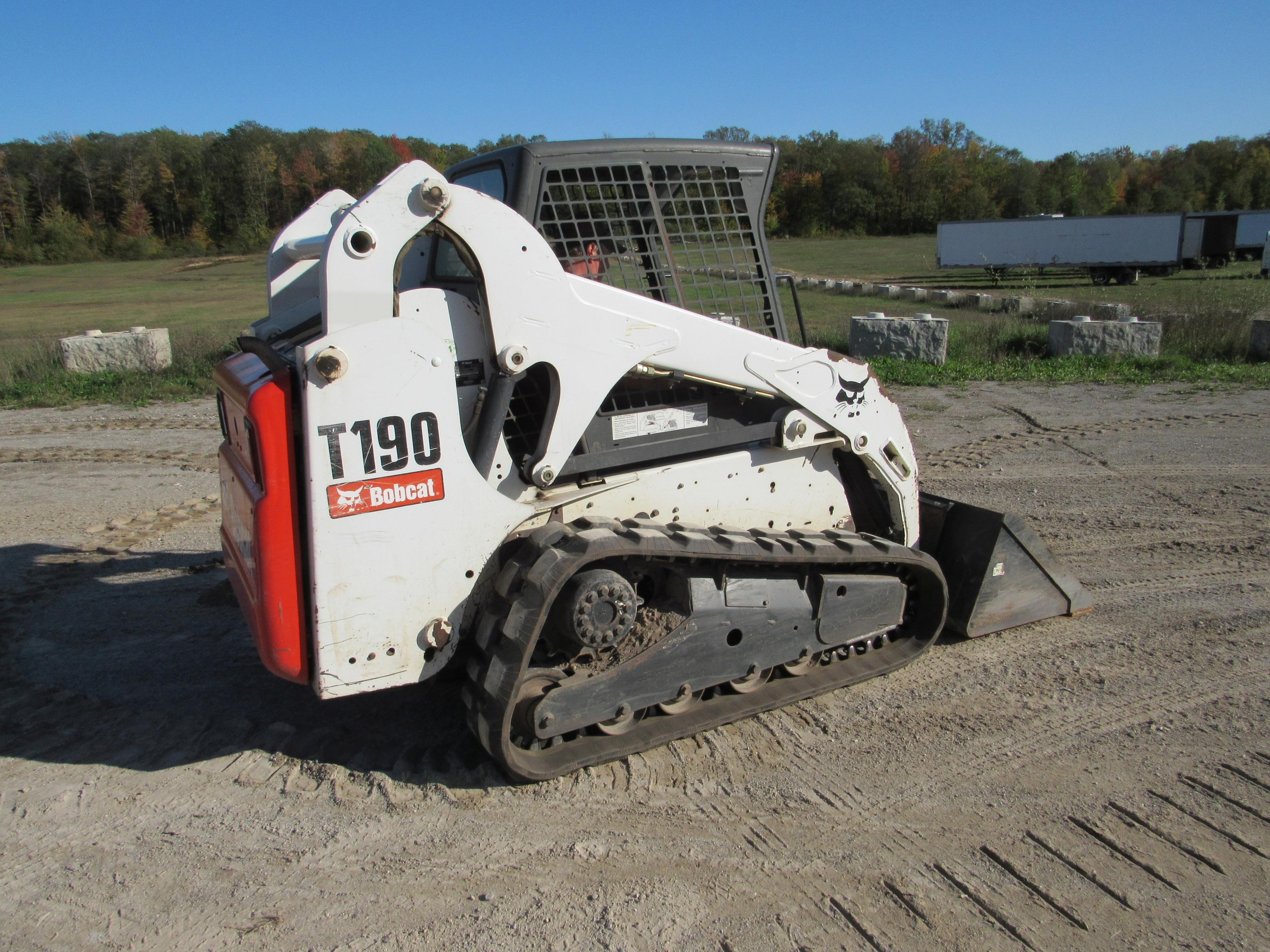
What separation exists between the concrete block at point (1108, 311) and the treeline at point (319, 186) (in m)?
33.6

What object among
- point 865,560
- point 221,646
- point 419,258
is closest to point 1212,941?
point 865,560

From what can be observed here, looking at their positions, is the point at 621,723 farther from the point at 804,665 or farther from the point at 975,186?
the point at 975,186

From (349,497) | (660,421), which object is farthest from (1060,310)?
(349,497)

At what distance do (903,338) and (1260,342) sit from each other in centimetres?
477

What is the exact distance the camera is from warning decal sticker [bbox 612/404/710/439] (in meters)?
3.60

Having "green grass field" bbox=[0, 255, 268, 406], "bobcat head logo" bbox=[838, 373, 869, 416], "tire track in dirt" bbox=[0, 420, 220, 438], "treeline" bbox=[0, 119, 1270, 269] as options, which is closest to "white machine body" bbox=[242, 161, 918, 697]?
"bobcat head logo" bbox=[838, 373, 869, 416]

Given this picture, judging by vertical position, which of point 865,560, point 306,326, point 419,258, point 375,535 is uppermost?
point 419,258

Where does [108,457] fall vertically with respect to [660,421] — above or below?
below

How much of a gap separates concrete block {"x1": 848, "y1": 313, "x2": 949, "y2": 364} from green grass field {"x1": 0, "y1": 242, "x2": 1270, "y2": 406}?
1.02 ft

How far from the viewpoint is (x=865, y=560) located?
3.97 metres

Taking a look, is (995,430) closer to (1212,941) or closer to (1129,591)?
(1129,591)

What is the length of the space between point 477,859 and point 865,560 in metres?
2.01

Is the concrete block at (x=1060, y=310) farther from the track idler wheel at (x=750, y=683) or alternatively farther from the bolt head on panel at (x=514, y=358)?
the bolt head on panel at (x=514, y=358)

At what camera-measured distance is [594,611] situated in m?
3.27
